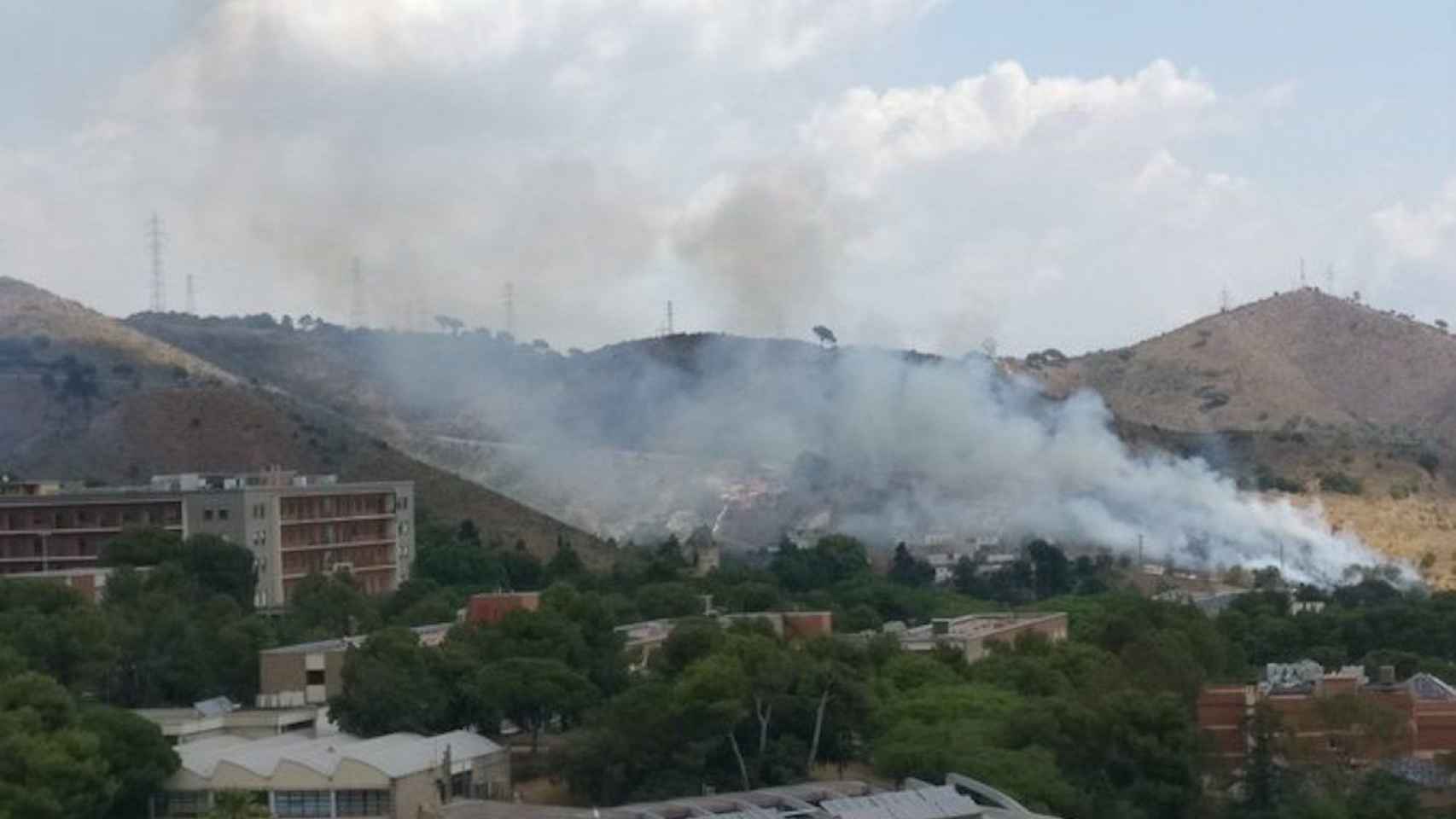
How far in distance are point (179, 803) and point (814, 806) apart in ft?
40.9

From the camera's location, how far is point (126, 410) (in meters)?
138

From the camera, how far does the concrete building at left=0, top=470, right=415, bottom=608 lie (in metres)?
95.7

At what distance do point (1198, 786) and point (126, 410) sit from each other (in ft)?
280

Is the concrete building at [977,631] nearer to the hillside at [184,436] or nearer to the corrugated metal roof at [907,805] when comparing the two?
the corrugated metal roof at [907,805]

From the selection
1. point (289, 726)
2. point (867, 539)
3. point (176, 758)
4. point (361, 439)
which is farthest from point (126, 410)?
Answer: point (176, 758)

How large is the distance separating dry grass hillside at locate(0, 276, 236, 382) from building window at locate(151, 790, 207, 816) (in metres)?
94.3

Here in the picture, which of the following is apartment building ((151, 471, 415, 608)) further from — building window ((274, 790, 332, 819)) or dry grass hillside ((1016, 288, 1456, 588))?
dry grass hillside ((1016, 288, 1456, 588))

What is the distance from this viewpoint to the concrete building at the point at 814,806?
179 ft

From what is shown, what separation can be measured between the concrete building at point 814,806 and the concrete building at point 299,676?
1236 cm

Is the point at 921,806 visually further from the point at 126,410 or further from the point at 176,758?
the point at 126,410

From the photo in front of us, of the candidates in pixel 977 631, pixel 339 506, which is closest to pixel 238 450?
pixel 339 506

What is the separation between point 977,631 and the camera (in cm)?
8338

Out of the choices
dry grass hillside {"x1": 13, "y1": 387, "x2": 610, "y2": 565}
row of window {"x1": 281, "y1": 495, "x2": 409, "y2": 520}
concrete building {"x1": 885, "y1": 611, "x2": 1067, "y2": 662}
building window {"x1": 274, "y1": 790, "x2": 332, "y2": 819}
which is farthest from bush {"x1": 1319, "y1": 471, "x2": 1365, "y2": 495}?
building window {"x1": 274, "y1": 790, "x2": 332, "y2": 819}

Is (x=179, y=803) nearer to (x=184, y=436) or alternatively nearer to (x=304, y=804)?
(x=304, y=804)
